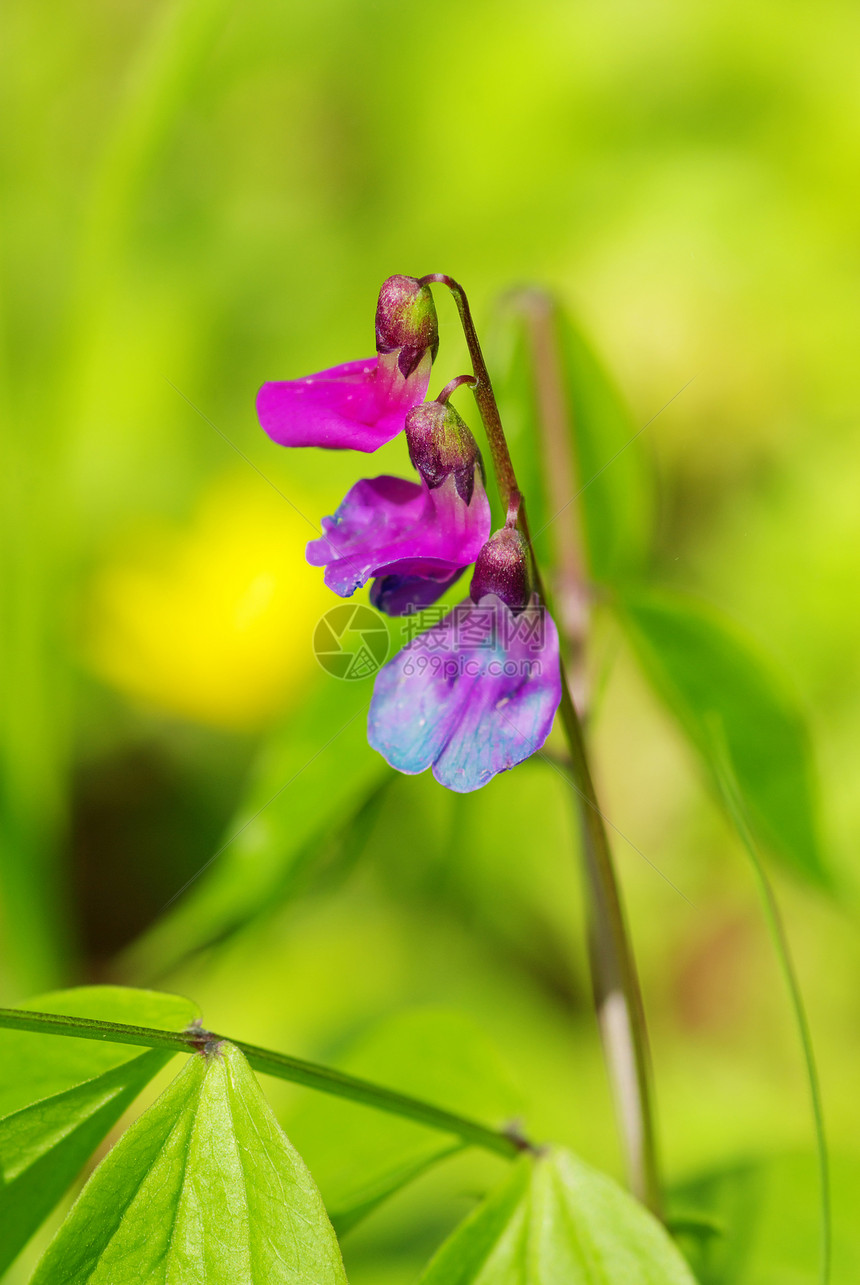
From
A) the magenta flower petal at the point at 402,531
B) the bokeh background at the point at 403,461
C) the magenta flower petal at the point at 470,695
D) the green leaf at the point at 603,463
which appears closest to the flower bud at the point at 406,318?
the magenta flower petal at the point at 402,531

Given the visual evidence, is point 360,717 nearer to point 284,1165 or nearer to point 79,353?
point 284,1165

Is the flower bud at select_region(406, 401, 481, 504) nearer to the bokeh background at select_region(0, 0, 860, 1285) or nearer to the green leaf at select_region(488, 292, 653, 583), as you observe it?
the green leaf at select_region(488, 292, 653, 583)

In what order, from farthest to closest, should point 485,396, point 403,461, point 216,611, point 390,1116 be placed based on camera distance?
1. point 216,611
2. point 403,461
3. point 390,1116
4. point 485,396

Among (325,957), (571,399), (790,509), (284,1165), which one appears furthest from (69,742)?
(284,1165)

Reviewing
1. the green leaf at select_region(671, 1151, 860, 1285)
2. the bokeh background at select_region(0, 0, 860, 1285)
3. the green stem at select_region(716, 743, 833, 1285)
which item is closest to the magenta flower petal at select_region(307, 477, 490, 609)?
the green stem at select_region(716, 743, 833, 1285)

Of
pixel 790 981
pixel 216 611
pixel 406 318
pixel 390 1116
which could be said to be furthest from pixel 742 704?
pixel 216 611

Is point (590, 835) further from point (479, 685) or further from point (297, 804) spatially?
point (297, 804)
